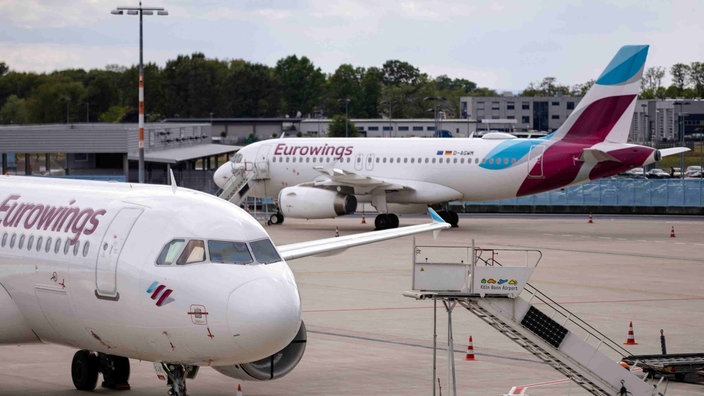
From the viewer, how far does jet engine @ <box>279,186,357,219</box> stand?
57.8 meters

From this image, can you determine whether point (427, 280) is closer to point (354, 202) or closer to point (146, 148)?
point (354, 202)

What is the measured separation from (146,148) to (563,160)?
→ 114ft

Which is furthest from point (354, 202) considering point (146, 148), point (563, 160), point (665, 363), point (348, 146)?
point (665, 363)

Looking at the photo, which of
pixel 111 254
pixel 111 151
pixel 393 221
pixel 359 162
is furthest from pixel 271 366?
pixel 111 151

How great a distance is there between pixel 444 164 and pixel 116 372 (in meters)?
37.6

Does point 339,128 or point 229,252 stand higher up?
point 339,128

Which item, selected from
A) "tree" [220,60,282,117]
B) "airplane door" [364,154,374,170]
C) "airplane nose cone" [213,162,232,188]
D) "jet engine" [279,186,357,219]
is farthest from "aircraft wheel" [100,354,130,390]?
"tree" [220,60,282,117]

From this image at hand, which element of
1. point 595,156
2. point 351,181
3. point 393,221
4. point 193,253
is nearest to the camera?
point 193,253

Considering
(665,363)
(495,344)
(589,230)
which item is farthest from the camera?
(589,230)

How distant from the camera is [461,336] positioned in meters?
29.6

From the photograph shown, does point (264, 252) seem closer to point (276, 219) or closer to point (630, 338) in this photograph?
point (630, 338)

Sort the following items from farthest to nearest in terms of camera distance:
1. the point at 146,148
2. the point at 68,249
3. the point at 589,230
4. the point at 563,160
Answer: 1. the point at 146,148
2. the point at 589,230
3. the point at 563,160
4. the point at 68,249

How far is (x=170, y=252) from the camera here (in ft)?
62.2

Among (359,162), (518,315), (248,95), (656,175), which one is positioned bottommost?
(518,315)
